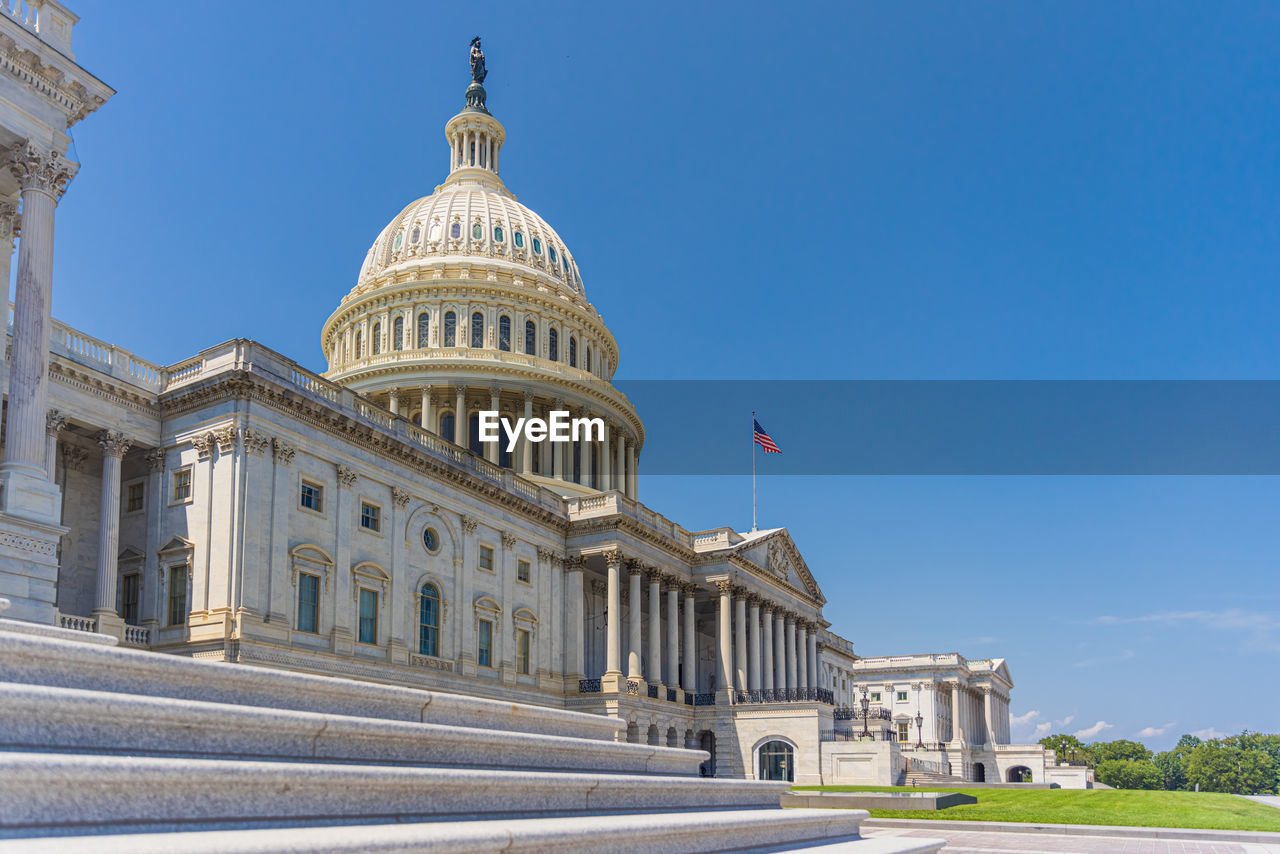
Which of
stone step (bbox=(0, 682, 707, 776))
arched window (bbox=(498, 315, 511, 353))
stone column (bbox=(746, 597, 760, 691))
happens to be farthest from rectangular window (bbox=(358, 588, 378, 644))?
arched window (bbox=(498, 315, 511, 353))

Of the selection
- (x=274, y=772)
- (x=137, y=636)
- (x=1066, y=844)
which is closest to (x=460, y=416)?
(x=137, y=636)

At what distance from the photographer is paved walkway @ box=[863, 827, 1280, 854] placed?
27328 mm

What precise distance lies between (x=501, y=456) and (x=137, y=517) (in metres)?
39.4

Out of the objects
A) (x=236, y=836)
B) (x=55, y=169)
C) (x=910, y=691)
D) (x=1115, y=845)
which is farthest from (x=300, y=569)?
(x=910, y=691)

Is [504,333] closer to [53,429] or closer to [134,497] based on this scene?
[134,497]

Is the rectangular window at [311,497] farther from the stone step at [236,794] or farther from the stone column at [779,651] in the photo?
the stone column at [779,651]

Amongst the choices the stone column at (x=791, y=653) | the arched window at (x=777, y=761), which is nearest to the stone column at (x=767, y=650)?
the stone column at (x=791, y=653)

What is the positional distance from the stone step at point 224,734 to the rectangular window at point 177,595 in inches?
1206

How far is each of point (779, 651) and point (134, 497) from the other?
1923 inches

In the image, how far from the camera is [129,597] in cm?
4081

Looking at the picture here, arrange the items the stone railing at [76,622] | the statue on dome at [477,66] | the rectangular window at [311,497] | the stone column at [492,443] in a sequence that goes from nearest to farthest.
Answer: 1. the stone railing at [76,622]
2. the rectangular window at [311,497]
3. the stone column at [492,443]
4. the statue on dome at [477,66]

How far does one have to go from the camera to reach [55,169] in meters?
23.4

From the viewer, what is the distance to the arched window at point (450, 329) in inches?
3215

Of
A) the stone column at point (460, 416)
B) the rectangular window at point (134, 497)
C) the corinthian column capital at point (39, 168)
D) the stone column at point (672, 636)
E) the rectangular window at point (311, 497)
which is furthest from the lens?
the stone column at point (460, 416)
